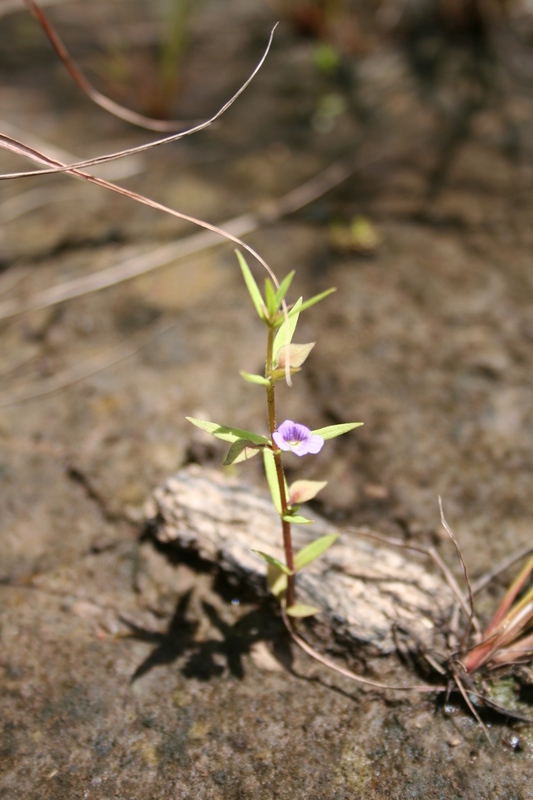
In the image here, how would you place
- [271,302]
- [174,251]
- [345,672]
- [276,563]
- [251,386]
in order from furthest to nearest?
[174,251]
[251,386]
[345,672]
[276,563]
[271,302]

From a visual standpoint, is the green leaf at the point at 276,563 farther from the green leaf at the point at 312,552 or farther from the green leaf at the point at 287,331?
the green leaf at the point at 287,331

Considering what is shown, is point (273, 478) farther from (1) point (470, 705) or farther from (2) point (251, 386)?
(2) point (251, 386)

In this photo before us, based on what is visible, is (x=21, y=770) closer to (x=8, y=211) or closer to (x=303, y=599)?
(x=303, y=599)

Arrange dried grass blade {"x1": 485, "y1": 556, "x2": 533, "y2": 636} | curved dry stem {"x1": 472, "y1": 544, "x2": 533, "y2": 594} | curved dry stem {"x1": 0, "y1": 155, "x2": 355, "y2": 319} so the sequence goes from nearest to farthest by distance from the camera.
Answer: dried grass blade {"x1": 485, "y1": 556, "x2": 533, "y2": 636} → curved dry stem {"x1": 472, "y1": 544, "x2": 533, "y2": 594} → curved dry stem {"x1": 0, "y1": 155, "x2": 355, "y2": 319}

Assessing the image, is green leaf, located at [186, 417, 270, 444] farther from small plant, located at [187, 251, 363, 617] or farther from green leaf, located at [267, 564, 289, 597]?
green leaf, located at [267, 564, 289, 597]

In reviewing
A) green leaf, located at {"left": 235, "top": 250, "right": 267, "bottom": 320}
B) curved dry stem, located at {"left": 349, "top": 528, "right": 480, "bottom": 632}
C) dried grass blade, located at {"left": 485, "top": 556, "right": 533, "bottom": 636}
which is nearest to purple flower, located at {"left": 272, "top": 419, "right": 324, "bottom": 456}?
green leaf, located at {"left": 235, "top": 250, "right": 267, "bottom": 320}

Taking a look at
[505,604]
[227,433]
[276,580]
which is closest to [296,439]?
[227,433]

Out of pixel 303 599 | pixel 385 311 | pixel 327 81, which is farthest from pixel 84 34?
pixel 303 599
